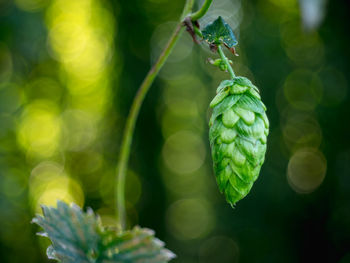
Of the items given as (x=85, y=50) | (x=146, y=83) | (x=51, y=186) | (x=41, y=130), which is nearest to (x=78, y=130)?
(x=41, y=130)

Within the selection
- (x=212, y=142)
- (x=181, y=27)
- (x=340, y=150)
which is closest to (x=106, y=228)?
(x=212, y=142)

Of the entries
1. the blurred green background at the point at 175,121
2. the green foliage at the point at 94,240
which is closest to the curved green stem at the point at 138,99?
the green foliage at the point at 94,240

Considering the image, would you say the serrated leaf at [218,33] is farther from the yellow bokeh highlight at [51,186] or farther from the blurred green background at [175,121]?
the yellow bokeh highlight at [51,186]

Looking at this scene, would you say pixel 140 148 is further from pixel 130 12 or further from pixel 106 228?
pixel 106 228

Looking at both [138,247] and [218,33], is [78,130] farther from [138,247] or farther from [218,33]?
[218,33]

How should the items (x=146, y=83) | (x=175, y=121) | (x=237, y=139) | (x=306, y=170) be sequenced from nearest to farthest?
1. (x=237, y=139)
2. (x=146, y=83)
3. (x=306, y=170)
4. (x=175, y=121)
